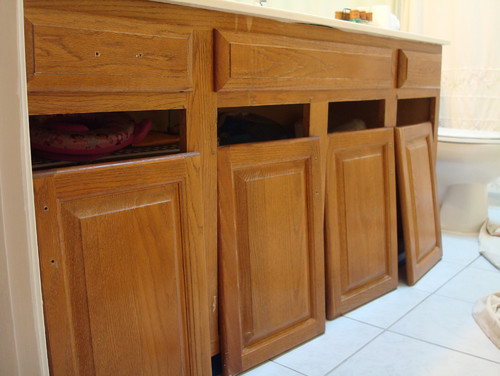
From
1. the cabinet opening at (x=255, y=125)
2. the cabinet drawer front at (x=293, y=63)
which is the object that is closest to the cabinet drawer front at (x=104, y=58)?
the cabinet drawer front at (x=293, y=63)

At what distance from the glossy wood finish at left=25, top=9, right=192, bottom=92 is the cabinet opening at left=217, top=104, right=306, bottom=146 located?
0.49 m

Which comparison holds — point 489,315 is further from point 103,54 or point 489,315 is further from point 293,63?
point 103,54

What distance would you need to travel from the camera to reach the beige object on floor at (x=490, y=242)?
2000 millimetres

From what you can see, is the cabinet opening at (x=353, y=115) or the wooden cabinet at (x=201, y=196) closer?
the wooden cabinet at (x=201, y=196)

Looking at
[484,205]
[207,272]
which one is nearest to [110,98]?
[207,272]

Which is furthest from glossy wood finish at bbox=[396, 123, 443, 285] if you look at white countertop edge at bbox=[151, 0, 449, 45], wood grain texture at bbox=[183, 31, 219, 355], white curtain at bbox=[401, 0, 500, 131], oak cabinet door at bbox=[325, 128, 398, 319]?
white curtain at bbox=[401, 0, 500, 131]

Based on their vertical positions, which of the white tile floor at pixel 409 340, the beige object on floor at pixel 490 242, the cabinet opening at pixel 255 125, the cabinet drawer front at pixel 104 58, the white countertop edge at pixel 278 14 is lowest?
the white tile floor at pixel 409 340

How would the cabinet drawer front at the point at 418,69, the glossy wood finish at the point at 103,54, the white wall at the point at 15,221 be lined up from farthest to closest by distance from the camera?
the cabinet drawer front at the point at 418,69 < the glossy wood finish at the point at 103,54 < the white wall at the point at 15,221

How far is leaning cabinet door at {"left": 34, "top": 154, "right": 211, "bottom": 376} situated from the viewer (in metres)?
0.84

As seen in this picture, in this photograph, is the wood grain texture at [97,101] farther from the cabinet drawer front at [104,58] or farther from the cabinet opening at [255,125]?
the cabinet opening at [255,125]

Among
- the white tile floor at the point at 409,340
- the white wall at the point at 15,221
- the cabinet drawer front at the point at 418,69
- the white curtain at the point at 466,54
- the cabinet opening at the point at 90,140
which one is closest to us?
the white wall at the point at 15,221

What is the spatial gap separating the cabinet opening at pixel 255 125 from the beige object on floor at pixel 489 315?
753 millimetres

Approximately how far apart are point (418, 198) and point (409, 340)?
0.58 meters

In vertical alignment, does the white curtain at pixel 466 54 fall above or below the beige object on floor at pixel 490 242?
above
